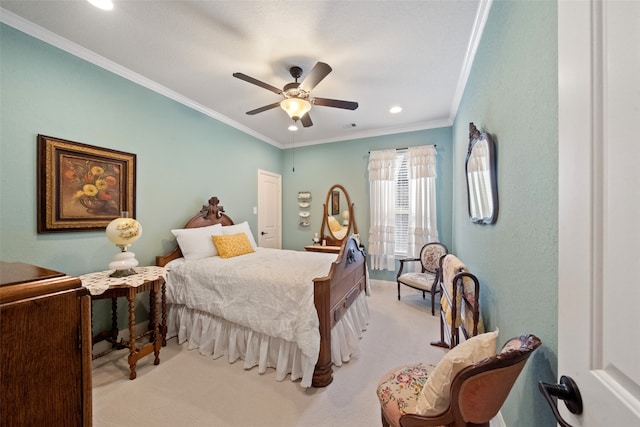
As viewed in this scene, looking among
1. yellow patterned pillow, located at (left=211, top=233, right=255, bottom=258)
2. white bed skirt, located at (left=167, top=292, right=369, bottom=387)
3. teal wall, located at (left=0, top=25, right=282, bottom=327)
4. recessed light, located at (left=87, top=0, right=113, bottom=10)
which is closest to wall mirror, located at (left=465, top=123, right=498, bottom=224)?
white bed skirt, located at (left=167, top=292, right=369, bottom=387)

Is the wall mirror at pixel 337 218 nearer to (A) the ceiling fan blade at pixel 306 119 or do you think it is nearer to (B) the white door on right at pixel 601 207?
(A) the ceiling fan blade at pixel 306 119

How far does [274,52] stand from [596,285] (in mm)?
2562

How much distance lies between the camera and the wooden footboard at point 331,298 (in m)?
1.85

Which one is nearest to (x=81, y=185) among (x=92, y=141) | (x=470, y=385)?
(x=92, y=141)

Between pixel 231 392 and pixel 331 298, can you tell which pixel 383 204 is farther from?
pixel 231 392

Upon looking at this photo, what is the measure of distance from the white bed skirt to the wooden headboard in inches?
24.5

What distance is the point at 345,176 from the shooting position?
4523mm

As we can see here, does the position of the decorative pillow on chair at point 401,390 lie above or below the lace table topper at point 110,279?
below

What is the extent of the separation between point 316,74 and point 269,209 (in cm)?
309

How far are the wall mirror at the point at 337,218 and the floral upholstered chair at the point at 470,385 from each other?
3.37 m

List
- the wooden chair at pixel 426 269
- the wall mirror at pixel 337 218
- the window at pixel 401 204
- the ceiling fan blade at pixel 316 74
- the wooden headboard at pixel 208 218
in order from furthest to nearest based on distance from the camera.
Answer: the wall mirror at pixel 337 218, the window at pixel 401 204, the wooden chair at pixel 426 269, the wooden headboard at pixel 208 218, the ceiling fan blade at pixel 316 74

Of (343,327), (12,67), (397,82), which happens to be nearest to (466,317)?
(343,327)

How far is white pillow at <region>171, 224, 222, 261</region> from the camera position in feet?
9.20

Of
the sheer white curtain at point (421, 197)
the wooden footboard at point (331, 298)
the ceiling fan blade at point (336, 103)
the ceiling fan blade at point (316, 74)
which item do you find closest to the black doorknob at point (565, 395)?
the wooden footboard at point (331, 298)
